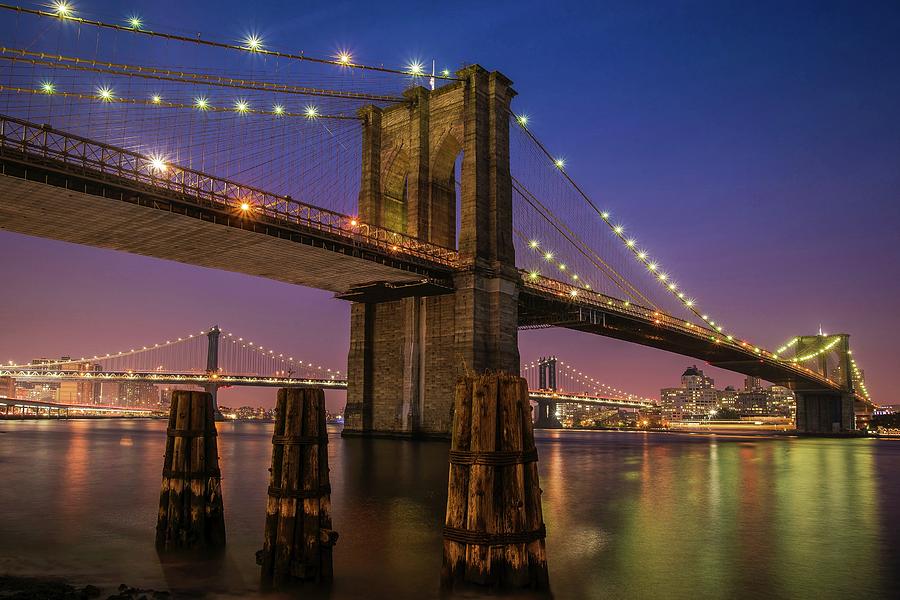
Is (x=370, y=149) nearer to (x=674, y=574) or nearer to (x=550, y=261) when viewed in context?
(x=550, y=261)

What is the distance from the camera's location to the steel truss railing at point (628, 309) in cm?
5762

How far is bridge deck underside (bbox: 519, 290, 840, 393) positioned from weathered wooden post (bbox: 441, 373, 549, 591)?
45610 mm

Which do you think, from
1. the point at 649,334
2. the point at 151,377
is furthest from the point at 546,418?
the point at 649,334

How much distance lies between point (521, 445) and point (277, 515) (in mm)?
3537

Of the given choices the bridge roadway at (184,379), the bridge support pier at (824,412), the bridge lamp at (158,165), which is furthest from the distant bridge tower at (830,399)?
the bridge lamp at (158,165)

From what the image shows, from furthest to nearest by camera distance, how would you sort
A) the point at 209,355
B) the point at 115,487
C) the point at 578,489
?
the point at 209,355
the point at 578,489
the point at 115,487

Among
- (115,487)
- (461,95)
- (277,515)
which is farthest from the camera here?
(461,95)

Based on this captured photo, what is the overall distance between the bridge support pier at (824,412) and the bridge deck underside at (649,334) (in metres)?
5.12

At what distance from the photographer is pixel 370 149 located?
58.7m

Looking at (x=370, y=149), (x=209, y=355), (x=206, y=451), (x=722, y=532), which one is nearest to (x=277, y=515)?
(x=206, y=451)

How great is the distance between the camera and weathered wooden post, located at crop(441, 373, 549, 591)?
765 cm

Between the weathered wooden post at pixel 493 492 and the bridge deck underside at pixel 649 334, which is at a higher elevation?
the bridge deck underside at pixel 649 334

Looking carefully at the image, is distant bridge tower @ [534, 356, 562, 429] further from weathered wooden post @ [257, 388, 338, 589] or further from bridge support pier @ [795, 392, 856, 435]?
weathered wooden post @ [257, 388, 338, 589]

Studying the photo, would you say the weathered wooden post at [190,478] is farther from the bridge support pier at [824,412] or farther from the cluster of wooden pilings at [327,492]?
the bridge support pier at [824,412]
